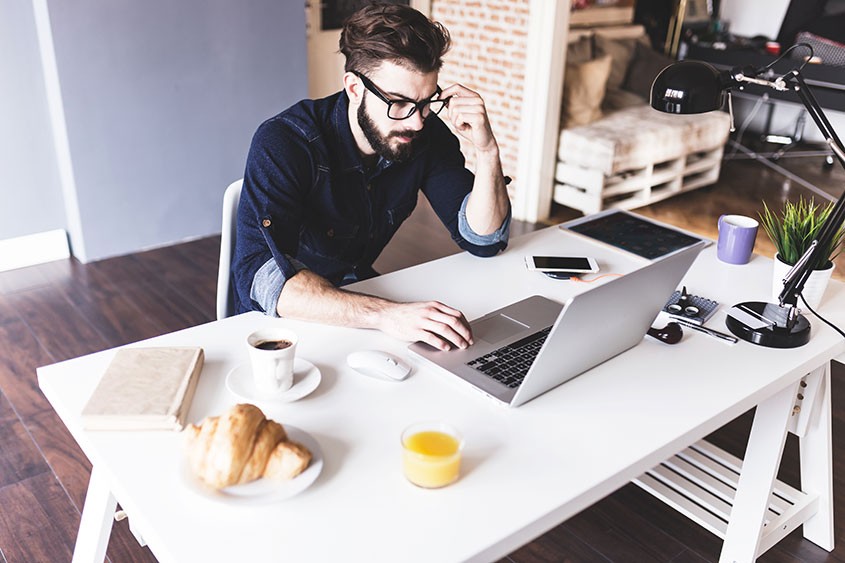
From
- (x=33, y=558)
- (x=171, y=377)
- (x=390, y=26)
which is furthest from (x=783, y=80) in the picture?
(x=33, y=558)

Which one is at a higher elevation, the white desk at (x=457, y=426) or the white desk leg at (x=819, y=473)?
the white desk at (x=457, y=426)

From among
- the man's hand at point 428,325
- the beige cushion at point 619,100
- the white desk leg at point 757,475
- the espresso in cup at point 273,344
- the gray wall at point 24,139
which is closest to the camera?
the espresso in cup at point 273,344

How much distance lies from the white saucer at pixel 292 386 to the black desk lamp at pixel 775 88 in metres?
0.83

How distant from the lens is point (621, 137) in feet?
13.4

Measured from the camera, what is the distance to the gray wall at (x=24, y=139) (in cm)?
319

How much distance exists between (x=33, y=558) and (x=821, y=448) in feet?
6.37

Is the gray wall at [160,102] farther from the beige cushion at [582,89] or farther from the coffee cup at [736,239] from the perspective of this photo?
the coffee cup at [736,239]

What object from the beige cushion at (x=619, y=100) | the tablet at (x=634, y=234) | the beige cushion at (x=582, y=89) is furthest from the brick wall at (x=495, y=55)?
the tablet at (x=634, y=234)

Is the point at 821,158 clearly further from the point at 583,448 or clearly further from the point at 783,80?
the point at 583,448

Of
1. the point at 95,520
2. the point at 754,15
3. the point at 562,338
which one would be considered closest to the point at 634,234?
the point at 562,338

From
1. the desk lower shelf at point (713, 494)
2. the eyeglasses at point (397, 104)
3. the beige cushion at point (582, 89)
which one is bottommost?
the desk lower shelf at point (713, 494)

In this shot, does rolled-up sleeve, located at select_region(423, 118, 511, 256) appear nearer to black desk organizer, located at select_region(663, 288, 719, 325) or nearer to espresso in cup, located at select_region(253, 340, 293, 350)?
black desk organizer, located at select_region(663, 288, 719, 325)

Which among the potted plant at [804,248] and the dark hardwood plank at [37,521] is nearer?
the potted plant at [804,248]

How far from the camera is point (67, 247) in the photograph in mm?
3568
